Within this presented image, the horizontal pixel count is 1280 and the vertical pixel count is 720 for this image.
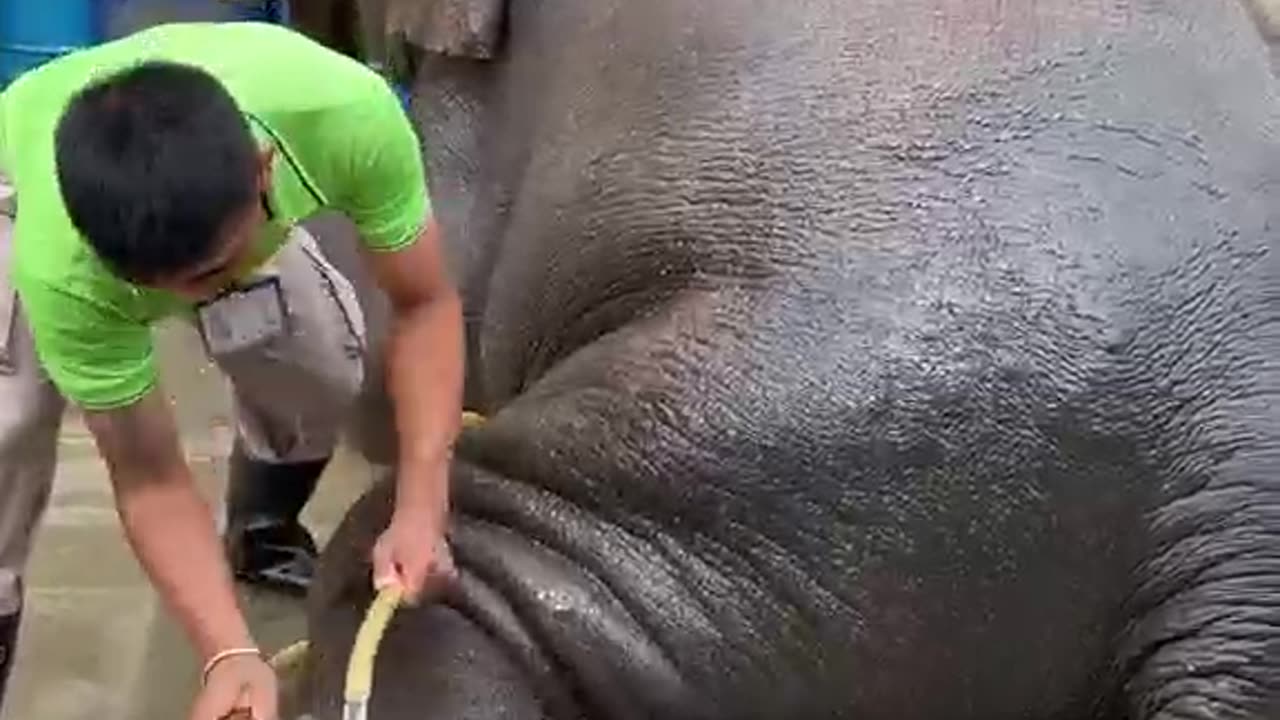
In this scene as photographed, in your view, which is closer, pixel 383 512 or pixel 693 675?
pixel 693 675

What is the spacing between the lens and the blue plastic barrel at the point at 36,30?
12.4ft

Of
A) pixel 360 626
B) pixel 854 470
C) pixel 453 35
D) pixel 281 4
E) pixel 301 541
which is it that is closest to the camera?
pixel 854 470

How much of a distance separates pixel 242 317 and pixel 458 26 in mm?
325

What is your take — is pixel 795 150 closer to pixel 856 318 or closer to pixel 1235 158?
pixel 856 318

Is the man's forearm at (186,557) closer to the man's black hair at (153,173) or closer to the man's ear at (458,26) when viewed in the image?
the man's black hair at (153,173)

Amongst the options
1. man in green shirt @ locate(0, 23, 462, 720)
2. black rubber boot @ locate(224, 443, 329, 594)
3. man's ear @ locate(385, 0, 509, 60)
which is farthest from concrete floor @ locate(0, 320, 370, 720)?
man's ear @ locate(385, 0, 509, 60)

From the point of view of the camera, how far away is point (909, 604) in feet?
4.72

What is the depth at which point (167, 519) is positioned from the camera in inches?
65.8

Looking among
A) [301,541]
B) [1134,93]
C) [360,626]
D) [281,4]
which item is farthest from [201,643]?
[281,4]

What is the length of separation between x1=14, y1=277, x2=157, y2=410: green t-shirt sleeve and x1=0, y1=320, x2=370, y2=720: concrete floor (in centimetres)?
70

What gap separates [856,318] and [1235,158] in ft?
0.82

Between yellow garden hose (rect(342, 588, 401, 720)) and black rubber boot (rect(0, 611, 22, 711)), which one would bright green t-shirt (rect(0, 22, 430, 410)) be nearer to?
yellow garden hose (rect(342, 588, 401, 720))

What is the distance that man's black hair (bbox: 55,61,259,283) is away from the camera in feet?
4.74

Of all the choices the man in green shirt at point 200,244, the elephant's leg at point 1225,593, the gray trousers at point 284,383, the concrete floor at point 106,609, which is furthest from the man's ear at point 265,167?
the concrete floor at point 106,609
